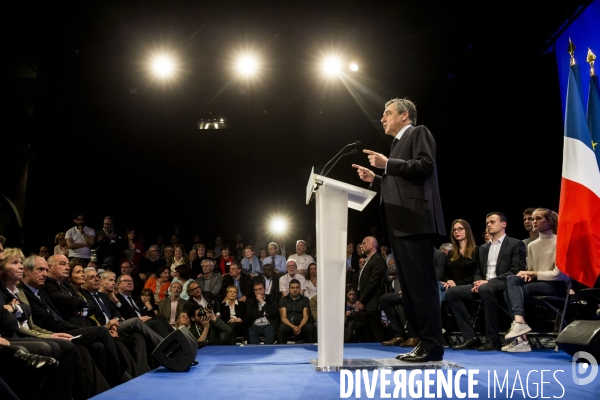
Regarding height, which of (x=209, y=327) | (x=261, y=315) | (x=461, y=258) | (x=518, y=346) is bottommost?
(x=209, y=327)

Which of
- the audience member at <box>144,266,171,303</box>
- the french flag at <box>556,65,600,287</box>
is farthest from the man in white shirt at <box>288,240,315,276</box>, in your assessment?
the french flag at <box>556,65,600,287</box>

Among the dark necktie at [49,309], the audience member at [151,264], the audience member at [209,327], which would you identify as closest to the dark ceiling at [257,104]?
the audience member at [151,264]

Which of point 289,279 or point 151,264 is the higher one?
point 151,264

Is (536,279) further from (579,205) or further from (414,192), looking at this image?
(414,192)

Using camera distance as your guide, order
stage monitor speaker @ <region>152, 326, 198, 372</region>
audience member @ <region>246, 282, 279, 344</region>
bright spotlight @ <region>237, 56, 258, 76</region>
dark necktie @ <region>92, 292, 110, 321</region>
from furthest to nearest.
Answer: bright spotlight @ <region>237, 56, 258, 76</region>, audience member @ <region>246, 282, 279, 344</region>, dark necktie @ <region>92, 292, 110, 321</region>, stage monitor speaker @ <region>152, 326, 198, 372</region>

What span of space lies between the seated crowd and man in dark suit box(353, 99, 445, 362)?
5.51ft

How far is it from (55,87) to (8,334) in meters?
7.29

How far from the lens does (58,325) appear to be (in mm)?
3568

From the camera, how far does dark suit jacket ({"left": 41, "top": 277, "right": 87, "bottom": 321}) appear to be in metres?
3.81

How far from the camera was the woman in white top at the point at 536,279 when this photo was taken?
387 cm

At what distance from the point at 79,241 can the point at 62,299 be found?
3592 millimetres

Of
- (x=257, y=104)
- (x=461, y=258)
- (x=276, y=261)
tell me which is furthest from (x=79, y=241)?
(x=461, y=258)

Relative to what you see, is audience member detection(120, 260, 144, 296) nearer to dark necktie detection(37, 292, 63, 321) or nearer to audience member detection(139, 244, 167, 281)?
audience member detection(139, 244, 167, 281)

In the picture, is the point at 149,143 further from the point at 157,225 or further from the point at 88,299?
the point at 88,299
